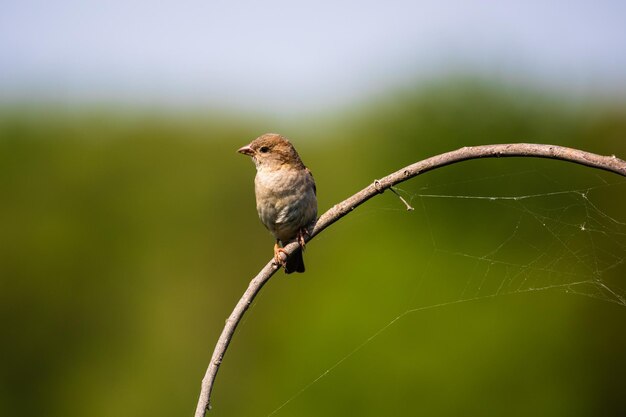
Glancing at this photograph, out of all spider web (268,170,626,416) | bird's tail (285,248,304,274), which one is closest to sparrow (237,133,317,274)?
bird's tail (285,248,304,274)

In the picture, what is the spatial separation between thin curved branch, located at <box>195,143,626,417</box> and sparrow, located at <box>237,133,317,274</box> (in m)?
1.63

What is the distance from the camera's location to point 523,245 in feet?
40.8

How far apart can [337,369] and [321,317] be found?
6.87 feet

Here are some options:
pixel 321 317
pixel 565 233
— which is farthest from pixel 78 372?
pixel 565 233

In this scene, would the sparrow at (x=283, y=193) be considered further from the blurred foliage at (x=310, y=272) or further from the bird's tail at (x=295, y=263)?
the blurred foliage at (x=310, y=272)

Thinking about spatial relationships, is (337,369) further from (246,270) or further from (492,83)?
(246,270)

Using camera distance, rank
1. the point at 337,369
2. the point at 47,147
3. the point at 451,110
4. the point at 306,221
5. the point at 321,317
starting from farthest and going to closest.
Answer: the point at 47,147 → the point at 451,110 → the point at 321,317 → the point at 337,369 → the point at 306,221

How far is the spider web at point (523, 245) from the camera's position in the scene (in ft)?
38.4

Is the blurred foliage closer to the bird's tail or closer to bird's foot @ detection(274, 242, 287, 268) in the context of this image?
the bird's tail

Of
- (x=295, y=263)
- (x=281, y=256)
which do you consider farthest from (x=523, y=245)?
(x=281, y=256)

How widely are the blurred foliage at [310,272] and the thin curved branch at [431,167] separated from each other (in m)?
2.91

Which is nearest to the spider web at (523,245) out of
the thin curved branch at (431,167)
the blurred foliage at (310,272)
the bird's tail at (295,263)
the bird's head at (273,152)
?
the blurred foliage at (310,272)

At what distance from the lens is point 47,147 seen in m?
27.7

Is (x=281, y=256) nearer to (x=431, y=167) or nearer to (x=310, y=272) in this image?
(x=431, y=167)
